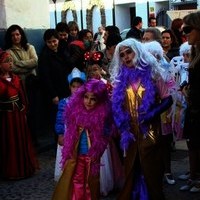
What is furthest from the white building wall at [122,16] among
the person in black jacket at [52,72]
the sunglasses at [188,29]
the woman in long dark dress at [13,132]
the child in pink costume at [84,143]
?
the child in pink costume at [84,143]

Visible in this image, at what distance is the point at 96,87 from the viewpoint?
430 cm

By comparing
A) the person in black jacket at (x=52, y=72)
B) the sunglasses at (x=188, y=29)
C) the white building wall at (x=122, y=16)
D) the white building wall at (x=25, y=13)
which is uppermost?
the white building wall at (x=122, y=16)

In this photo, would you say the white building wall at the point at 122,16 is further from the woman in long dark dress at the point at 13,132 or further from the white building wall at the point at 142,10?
the woman in long dark dress at the point at 13,132

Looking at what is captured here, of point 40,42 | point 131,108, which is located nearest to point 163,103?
point 131,108

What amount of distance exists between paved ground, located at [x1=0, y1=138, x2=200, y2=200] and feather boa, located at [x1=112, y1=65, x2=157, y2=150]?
3.37 feet

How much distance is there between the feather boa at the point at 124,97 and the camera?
13.7 feet

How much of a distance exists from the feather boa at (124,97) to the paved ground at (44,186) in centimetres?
103

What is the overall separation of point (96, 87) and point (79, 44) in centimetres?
321

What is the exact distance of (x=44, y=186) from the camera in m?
5.42

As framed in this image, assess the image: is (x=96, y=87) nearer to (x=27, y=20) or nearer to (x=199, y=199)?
(x=199, y=199)

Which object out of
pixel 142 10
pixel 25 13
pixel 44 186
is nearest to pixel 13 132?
pixel 44 186

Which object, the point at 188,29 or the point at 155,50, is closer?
the point at 188,29

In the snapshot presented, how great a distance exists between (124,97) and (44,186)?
1778mm

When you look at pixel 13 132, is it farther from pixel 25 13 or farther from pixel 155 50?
pixel 25 13
